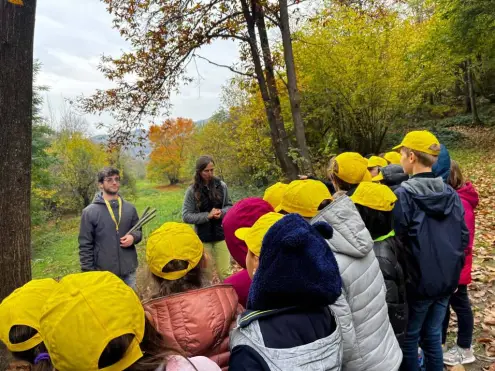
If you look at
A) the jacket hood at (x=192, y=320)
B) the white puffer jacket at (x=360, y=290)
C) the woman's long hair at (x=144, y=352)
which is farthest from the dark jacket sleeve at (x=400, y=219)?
the woman's long hair at (x=144, y=352)

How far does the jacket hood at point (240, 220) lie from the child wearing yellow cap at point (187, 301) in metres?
0.39

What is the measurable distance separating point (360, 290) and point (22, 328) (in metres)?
1.53

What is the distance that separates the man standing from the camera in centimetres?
360

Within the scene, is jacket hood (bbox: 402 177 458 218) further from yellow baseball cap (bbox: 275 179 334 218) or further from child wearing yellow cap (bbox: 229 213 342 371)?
child wearing yellow cap (bbox: 229 213 342 371)

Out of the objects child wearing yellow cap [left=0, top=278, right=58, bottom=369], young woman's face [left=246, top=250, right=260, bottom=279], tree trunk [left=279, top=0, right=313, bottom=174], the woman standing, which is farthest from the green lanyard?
tree trunk [left=279, top=0, right=313, bottom=174]

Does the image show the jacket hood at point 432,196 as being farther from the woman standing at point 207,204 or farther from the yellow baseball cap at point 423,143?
the woman standing at point 207,204

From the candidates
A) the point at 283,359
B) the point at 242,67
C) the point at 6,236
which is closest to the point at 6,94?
the point at 6,236

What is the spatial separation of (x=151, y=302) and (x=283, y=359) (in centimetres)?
64

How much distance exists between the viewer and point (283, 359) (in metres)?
1.19

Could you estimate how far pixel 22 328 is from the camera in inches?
51.4

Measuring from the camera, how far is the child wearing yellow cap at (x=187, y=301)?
150cm

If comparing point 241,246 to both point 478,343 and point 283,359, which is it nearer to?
point 283,359

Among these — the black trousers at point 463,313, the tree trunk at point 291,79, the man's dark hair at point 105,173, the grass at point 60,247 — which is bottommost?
the grass at point 60,247

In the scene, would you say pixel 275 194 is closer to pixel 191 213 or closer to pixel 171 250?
pixel 171 250
